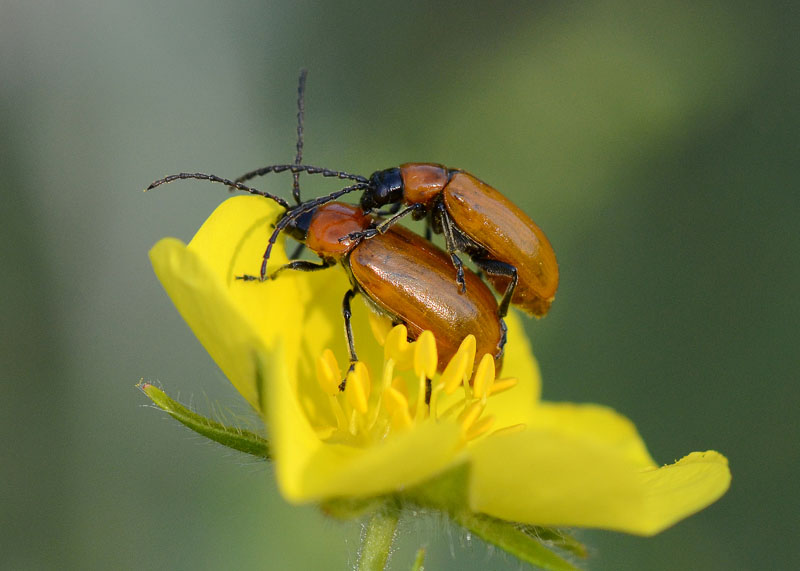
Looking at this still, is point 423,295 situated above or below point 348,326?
above

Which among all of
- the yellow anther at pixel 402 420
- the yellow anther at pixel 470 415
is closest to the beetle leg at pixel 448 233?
the yellow anther at pixel 470 415

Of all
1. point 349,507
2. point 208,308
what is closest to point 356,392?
point 349,507

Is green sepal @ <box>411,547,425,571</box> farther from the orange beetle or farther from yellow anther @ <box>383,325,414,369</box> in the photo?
the orange beetle

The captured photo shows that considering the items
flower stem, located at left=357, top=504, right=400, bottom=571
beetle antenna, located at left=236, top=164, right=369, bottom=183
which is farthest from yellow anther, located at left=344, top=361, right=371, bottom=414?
beetle antenna, located at left=236, top=164, right=369, bottom=183

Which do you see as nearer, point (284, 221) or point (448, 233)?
point (284, 221)

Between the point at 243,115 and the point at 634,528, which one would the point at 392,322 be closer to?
the point at 634,528

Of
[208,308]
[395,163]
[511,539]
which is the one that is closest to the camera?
[208,308]

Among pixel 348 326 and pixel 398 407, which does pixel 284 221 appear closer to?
pixel 348 326

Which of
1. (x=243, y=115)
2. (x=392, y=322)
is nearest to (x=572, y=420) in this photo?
(x=392, y=322)
